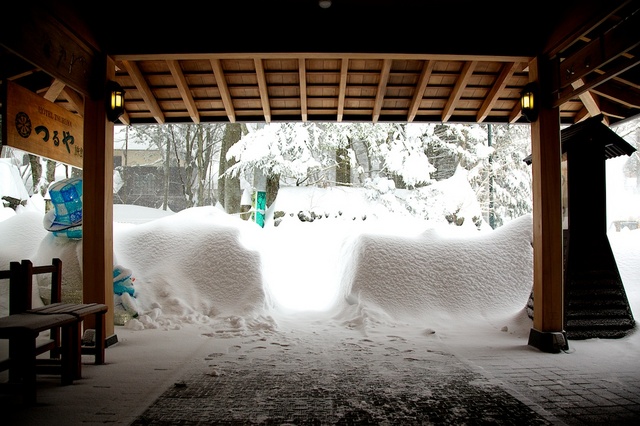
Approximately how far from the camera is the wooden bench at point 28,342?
300cm

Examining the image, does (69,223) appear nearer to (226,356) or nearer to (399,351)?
(226,356)

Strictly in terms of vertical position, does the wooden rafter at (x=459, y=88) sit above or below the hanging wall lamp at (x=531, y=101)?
above

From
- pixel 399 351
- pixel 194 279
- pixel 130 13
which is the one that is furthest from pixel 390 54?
pixel 194 279

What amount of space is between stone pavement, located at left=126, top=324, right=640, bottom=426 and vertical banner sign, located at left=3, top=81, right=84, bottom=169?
3088 mm

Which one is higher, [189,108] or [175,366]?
[189,108]

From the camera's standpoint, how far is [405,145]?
583 inches

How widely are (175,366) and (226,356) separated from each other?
0.61 metres

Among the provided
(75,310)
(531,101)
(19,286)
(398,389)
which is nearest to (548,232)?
(531,101)

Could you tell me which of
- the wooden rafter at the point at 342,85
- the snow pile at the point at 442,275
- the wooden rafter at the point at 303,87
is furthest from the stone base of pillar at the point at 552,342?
the wooden rafter at the point at 303,87

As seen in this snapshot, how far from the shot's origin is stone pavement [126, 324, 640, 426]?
9.93 ft

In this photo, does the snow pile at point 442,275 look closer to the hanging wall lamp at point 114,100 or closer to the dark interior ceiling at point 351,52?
the dark interior ceiling at point 351,52

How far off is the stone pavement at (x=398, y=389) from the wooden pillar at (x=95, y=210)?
5.48ft

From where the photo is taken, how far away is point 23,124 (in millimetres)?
4414

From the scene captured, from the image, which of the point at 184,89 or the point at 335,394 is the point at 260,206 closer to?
the point at 184,89
